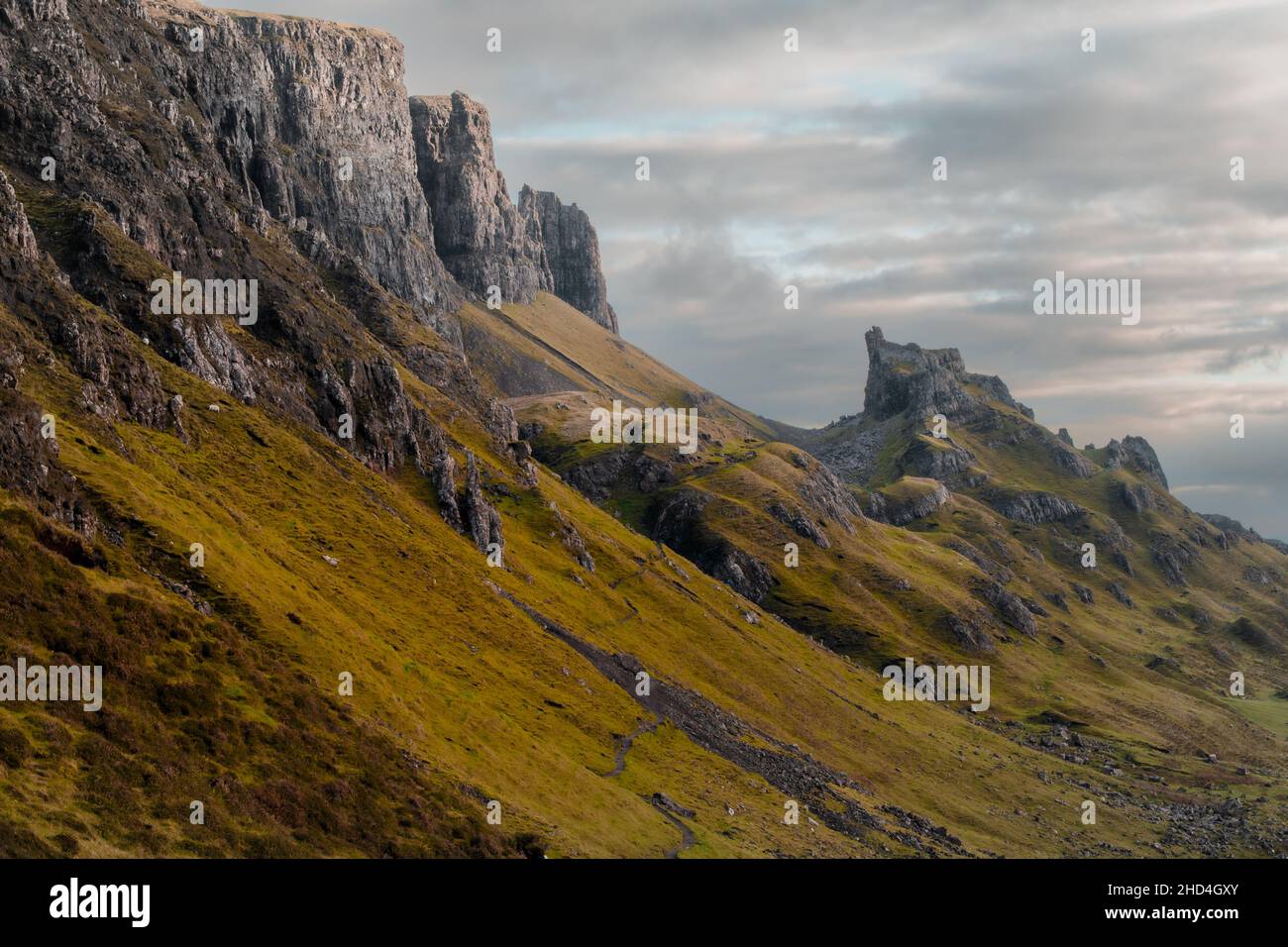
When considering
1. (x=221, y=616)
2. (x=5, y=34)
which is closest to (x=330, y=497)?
(x=221, y=616)

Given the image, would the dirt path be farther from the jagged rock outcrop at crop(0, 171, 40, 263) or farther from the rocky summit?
the jagged rock outcrop at crop(0, 171, 40, 263)

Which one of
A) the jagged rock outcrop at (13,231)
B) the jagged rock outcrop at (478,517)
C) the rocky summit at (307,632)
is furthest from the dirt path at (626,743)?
the jagged rock outcrop at (13,231)

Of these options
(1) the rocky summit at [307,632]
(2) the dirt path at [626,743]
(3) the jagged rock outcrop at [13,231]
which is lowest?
(2) the dirt path at [626,743]

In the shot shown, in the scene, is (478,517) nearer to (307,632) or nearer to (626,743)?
(626,743)

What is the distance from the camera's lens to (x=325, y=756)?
70.8 metres

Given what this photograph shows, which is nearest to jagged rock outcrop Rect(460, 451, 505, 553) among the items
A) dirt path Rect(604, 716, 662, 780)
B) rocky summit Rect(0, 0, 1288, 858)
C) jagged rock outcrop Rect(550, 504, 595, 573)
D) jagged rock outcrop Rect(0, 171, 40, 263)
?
rocky summit Rect(0, 0, 1288, 858)

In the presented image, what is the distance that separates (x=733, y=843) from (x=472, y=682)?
3308 cm

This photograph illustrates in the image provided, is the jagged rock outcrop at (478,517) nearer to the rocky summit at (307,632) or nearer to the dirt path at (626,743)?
the rocky summit at (307,632)

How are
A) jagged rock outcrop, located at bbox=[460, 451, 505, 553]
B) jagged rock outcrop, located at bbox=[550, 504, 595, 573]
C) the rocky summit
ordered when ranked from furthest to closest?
jagged rock outcrop, located at bbox=[550, 504, 595, 573] → jagged rock outcrop, located at bbox=[460, 451, 505, 553] → the rocky summit

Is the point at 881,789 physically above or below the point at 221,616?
below

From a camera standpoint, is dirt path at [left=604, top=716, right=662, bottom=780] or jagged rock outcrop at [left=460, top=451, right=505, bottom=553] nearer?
dirt path at [left=604, top=716, right=662, bottom=780]

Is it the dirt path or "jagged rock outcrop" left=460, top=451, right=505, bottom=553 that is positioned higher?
"jagged rock outcrop" left=460, top=451, right=505, bottom=553

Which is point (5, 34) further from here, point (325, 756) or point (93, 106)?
point (325, 756)

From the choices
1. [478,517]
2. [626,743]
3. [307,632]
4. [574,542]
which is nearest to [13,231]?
[307,632]
